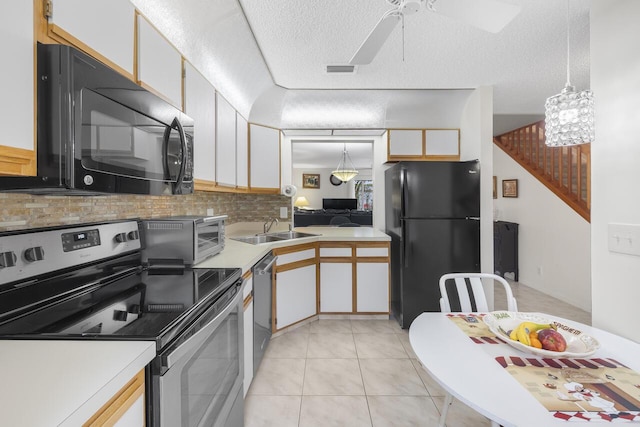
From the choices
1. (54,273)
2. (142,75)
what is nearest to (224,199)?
(142,75)

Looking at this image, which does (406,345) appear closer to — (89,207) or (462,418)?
(462,418)

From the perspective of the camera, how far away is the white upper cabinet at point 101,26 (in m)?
0.93

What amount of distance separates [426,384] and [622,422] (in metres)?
1.51

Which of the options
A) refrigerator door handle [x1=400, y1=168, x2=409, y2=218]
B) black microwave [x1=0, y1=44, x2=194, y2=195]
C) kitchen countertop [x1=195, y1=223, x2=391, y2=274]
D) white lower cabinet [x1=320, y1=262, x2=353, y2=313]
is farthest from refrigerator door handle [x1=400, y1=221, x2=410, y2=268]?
black microwave [x1=0, y1=44, x2=194, y2=195]

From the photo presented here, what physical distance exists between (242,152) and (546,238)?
→ 3.95 meters

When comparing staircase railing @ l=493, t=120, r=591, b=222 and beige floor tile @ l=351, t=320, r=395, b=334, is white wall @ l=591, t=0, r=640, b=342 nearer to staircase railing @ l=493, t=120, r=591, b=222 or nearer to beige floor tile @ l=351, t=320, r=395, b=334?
beige floor tile @ l=351, t=320, r=395, b=334

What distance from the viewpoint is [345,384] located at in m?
2.06

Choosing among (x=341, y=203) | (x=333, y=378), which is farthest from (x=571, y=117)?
(x=341, y=203)

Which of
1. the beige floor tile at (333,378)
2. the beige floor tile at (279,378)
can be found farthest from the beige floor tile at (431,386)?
the beige floor tile at (279,378)

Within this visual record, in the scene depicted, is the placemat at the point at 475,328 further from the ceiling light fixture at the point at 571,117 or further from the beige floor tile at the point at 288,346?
the beige floor tile at the point at 288,346

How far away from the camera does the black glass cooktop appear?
0.86 meters

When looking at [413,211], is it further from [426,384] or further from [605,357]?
[605,357]

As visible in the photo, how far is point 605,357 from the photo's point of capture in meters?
0.99

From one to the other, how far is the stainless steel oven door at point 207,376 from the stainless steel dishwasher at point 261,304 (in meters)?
0.47
